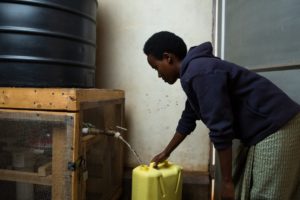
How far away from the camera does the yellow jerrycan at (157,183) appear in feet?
4.21

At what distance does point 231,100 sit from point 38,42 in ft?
2.64

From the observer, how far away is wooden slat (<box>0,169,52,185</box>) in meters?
1.08

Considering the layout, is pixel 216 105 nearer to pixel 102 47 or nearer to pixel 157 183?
pixel 157 183

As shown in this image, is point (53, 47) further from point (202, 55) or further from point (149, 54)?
point (202, 55)

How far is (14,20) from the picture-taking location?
115 centimetres

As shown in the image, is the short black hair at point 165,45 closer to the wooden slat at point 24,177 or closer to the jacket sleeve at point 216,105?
the jacket sleeve at point 216,105

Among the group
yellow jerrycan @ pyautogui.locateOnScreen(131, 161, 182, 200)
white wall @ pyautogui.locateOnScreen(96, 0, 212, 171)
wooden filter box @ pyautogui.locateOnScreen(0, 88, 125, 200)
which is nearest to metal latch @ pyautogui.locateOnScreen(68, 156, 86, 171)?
wooden filter box @ pyautogui.locateOnScreen(0, 88, 125, 200)

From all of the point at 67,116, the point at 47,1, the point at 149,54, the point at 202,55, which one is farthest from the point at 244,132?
the point at 47,1

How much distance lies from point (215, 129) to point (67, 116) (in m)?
0.53

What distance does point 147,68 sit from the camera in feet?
6.11

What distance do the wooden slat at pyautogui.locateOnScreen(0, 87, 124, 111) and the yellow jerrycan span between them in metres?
0.44

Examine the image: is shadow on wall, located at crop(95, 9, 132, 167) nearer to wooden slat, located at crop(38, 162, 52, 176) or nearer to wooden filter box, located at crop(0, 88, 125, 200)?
wooden filter box, located at crop(0, 88, 125, 200)

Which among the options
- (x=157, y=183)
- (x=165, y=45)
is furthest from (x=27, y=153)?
(x=165, y=45)

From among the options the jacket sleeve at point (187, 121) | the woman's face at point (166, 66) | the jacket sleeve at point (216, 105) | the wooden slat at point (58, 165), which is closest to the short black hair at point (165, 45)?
the woman's face at point (166, 66)
